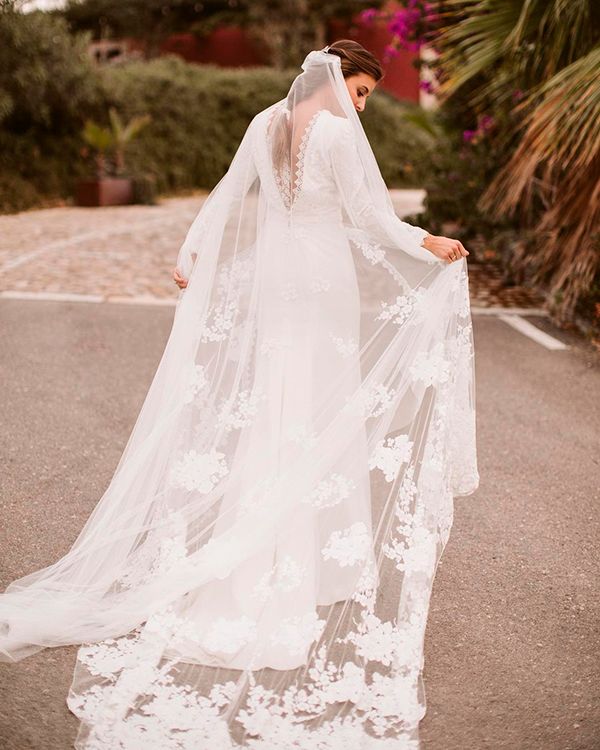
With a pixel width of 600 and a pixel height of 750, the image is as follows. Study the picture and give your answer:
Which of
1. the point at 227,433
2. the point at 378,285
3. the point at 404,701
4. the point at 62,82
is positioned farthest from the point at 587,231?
the point at 62,82

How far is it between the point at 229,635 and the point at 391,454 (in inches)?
32.9

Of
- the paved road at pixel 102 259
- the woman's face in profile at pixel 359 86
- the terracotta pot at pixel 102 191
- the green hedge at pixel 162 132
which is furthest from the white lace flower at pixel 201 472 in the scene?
the terracotta pot at pixel 102 191

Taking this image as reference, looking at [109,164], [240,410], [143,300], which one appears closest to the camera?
[240,410]

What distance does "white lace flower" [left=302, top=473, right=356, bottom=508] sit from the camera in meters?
3.04

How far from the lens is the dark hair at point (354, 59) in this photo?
308cm

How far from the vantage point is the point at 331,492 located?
3.05 meters

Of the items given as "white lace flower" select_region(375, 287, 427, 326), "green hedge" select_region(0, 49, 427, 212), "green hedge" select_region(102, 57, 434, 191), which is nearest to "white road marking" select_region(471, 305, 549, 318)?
"white lace flower" select_region(375, 287, 427, 326)

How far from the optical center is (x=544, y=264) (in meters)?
8.39

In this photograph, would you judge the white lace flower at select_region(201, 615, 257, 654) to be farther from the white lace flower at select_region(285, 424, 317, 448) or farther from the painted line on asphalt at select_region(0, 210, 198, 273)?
the painted line on asphalt at select_region(0, 210, 198, 273)

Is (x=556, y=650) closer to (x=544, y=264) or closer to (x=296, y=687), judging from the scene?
(x=296, y=687)

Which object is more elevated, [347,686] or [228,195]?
[228,195]

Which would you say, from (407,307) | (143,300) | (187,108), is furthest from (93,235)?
(407,307)

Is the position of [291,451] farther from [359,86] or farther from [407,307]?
[359,86]

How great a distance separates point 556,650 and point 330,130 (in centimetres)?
197
